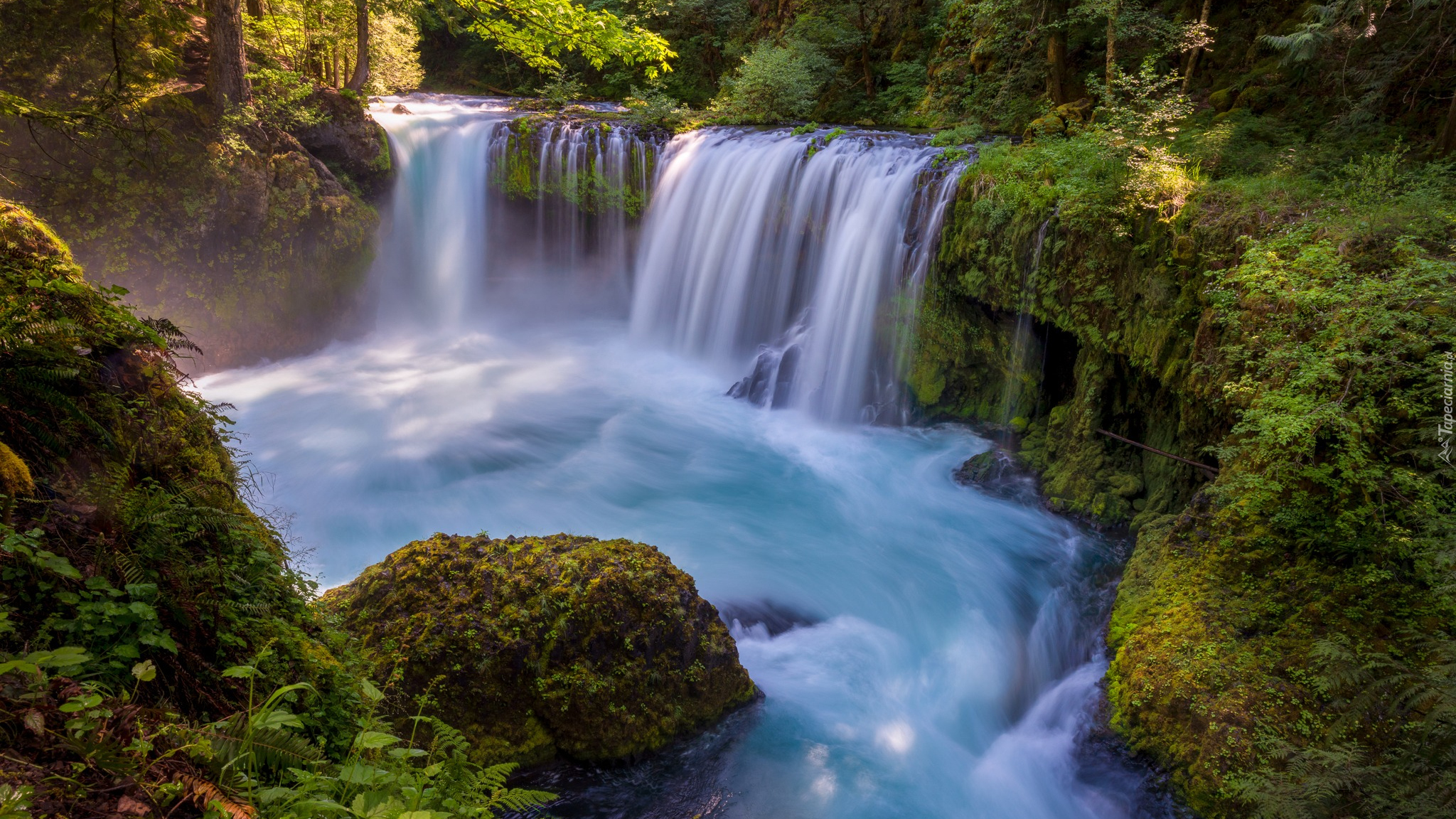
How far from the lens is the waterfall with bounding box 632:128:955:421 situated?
10.6 meters

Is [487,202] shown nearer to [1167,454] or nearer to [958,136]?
[958,136]

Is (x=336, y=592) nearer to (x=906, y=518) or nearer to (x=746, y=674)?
(x=746, y=674)

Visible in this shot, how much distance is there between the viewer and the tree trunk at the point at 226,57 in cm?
987

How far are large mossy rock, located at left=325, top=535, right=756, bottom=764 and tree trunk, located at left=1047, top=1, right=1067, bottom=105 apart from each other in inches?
484

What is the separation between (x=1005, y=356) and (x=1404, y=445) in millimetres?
5259

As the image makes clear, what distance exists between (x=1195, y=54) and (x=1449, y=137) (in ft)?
15.0

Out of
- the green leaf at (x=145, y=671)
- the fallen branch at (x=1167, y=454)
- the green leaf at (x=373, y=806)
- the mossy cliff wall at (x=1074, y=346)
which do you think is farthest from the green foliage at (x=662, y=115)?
the green leaf at (x=373, y=806)

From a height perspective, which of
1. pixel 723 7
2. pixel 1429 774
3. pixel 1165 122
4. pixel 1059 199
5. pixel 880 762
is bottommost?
pixel 880 762

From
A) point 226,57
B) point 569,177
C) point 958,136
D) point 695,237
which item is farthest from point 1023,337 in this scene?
point 226,57

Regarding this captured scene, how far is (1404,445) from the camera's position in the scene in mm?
4602

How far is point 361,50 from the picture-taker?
13023 mm

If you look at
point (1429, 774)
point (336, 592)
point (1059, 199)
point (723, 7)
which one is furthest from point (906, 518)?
point (723, 7)

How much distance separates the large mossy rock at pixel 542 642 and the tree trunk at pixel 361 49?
40.5 feet

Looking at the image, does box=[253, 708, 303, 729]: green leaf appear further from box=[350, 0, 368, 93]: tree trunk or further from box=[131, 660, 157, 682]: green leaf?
box=[350, 0, 368, 93]: tree trunk
